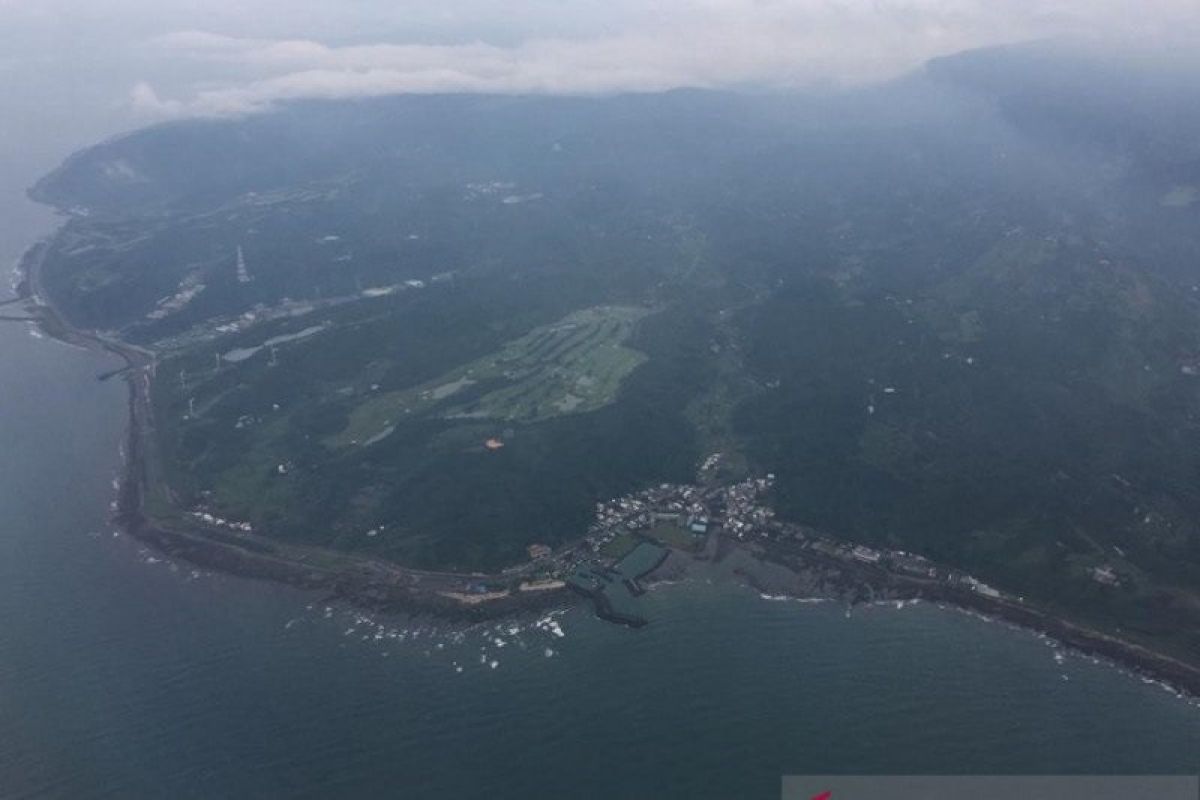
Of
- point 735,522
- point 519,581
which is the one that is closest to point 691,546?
point 735,522

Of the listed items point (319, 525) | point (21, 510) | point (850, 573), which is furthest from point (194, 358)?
point (850, 573)

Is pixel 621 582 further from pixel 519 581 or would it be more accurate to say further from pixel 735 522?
pixel 735 522

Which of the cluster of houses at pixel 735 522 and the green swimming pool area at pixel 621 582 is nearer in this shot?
the green swimming pool area at pixel 621 582

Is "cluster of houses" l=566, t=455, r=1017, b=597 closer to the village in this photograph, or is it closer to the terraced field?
the village

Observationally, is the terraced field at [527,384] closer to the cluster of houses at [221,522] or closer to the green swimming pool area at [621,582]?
the cluster of houses at [221,522]

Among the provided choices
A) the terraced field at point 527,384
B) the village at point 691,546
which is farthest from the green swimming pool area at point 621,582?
the terraced field at point 527,384
